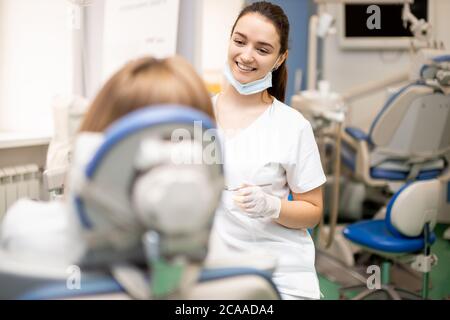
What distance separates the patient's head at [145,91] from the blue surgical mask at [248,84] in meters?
0.39

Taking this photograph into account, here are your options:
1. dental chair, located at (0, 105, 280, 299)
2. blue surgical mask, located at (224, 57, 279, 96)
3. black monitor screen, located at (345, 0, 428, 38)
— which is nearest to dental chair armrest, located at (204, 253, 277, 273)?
dental chair, located at (0, 105, 280, 299)

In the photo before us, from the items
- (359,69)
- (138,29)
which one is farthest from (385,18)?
Result: (138,29)

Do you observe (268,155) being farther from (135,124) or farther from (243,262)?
(135,124)

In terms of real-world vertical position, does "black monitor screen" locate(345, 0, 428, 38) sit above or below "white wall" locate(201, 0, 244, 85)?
above

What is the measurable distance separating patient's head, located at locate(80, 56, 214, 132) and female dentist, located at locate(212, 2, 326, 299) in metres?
0.38

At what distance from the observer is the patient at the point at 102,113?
667 mm

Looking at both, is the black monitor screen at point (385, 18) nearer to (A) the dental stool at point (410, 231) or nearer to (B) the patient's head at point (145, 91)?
(A) the dental stool at point (410, 231)

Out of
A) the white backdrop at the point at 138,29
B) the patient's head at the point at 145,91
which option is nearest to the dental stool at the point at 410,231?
the white backdrop at the point at 138,29

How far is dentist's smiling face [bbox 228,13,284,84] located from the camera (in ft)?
3.47

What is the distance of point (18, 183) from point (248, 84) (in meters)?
0.61

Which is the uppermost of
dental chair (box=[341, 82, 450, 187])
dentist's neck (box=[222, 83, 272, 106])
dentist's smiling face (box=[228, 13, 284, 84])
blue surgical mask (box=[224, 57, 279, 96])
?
dentist's smiling face (box=[228, 13, 284, 84])

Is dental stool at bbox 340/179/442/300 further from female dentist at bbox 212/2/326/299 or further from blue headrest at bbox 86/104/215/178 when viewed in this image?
blue headrest at bbox 86/104/215/178

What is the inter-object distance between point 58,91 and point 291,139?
600 millimetres
